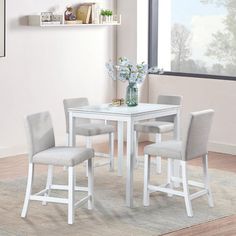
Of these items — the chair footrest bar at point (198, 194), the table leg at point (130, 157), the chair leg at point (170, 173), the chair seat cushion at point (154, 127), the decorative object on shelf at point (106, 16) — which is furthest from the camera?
the decorative object on shelf at point (106, 16)

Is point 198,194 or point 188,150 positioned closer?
point 188,150

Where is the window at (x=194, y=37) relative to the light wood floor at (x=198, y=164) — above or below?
above

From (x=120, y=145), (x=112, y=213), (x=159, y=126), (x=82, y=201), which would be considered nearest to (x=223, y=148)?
(x=159, y=126)

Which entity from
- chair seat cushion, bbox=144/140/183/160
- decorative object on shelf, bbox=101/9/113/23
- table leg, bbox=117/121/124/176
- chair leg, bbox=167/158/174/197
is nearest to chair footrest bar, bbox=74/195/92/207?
chair seat cushion, bbox=144/140/183/160

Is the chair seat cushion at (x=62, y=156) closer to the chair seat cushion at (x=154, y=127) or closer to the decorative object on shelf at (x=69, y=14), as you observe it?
the chair seat cushion at (x=154, y=127)

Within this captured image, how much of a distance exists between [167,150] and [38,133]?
1013mm

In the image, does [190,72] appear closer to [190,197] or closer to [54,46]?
[54,46]

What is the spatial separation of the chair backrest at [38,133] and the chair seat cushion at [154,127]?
1511 millimetres

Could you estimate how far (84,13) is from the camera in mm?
8211

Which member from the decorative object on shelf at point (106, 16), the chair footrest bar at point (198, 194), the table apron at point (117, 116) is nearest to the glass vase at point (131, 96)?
the table apron at point (117, 116)

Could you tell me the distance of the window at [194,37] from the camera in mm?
8109

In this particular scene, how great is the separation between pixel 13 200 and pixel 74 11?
3.07m

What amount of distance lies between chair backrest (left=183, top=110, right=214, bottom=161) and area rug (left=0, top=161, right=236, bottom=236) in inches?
18.0

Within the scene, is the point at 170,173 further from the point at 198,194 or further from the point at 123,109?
the point at 123,109
